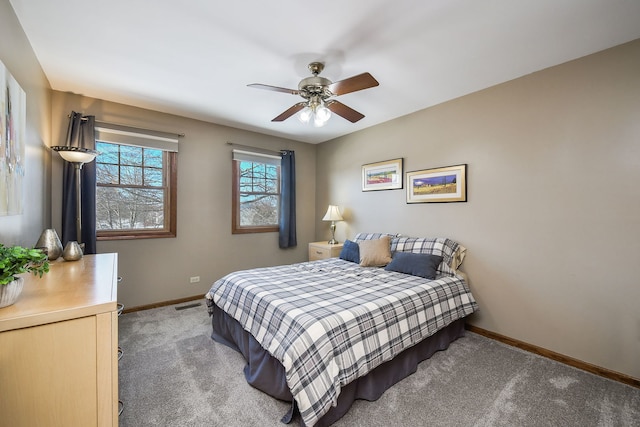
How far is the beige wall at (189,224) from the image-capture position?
3.25 meters

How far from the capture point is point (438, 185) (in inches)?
131

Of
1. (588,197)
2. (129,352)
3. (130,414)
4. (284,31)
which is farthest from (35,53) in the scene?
(588,197)

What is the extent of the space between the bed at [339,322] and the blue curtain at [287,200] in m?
1.53

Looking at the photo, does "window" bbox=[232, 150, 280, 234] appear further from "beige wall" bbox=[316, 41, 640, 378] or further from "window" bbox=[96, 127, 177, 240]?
"beige wall" bbox=[316, 41, 640, 378]

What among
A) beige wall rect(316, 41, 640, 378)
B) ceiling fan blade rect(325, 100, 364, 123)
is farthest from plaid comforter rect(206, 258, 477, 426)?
ceiling fan blade rect(325, 100, 364, 123)

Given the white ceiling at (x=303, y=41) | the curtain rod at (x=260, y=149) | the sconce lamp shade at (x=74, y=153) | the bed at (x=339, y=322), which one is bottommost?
the bed at (x=339, y=322)

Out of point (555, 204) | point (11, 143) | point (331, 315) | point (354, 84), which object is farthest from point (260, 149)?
point (555, 204)

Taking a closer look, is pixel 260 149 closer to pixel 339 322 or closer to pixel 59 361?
pixel 339 322

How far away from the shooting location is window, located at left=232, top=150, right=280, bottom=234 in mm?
4262

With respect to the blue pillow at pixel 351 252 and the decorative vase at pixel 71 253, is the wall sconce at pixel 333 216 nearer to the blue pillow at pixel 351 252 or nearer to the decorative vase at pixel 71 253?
the blue pillow at pixel 351 252

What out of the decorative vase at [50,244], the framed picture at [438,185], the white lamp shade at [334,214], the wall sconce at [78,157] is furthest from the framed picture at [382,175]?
the decorative vase at [50,244]

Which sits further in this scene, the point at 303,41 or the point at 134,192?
the point at 134,192

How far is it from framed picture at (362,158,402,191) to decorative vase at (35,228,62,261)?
3521 mm

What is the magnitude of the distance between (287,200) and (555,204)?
11.4 ft
